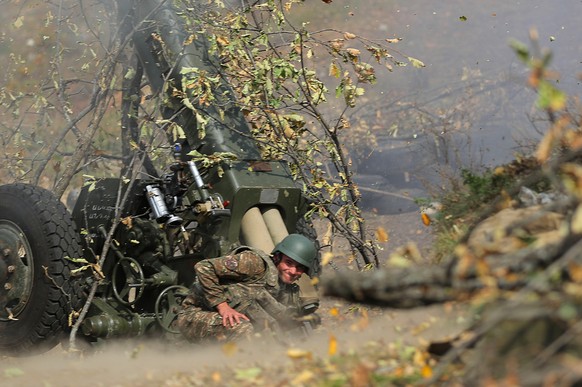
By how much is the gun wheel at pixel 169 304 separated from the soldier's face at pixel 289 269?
2.83ft

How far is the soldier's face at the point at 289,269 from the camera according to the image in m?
6.79

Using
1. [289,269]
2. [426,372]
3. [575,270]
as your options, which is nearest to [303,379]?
[426,372]

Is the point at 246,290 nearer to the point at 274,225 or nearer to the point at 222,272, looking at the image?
the point at 222,272

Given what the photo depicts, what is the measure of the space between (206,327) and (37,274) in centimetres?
146

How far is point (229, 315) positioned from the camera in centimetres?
653

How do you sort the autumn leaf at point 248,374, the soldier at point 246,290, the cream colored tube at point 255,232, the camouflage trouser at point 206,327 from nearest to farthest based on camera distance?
the autumn leaf at point 248,374 → the camouflage trouser at point 206,327 → the soldier at point 246,290 → the cream colored tube at point 255,232

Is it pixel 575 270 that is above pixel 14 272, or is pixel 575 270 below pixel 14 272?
above

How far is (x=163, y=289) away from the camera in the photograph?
294 inches

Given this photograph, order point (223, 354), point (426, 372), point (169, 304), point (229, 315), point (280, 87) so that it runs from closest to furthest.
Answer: point (426, 372)
point (223, 354)
point (229, 315)
point (169, 304)
point (280, 87)

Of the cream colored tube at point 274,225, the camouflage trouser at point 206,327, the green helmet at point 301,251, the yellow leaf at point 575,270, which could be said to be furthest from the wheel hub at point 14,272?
the yellow leaf at point 575,270

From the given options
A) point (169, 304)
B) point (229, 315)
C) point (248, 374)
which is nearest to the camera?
point (248, 374)

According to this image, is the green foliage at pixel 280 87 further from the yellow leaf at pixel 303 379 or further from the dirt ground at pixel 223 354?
the yellow leaf at pixel 303 379

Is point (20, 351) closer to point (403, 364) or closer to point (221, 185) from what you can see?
point (221, 185)

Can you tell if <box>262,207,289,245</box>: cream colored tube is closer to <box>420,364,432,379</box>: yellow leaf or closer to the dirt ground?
the dirt ground
